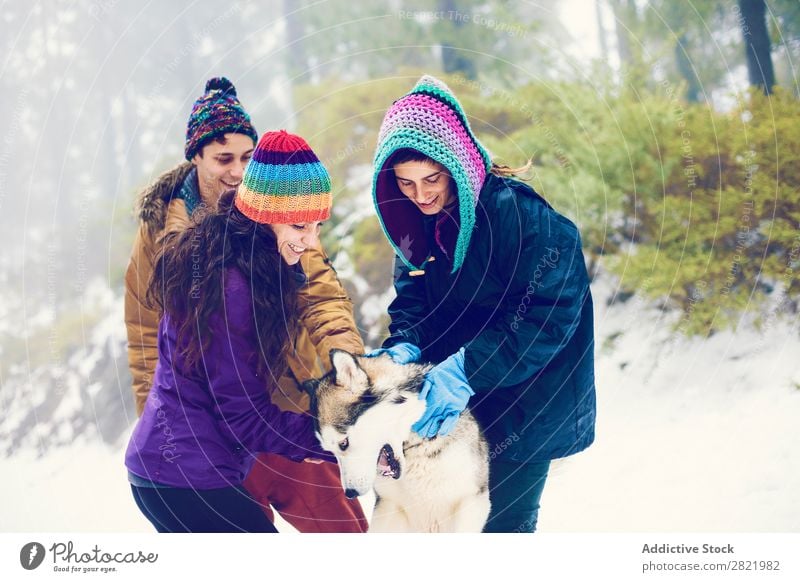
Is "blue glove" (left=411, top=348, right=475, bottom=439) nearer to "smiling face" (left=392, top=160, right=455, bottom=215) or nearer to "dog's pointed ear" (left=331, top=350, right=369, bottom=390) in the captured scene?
"dog's pointed ear" (left=331, top=350, right=369, bottom=390)

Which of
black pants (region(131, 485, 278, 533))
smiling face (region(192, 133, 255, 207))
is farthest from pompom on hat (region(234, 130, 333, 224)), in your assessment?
black pants (region(131, 485, 278, 533))

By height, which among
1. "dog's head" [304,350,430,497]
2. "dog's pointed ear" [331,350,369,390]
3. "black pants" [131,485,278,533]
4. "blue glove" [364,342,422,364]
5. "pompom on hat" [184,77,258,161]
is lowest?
"black pants" [131,485,278,533]

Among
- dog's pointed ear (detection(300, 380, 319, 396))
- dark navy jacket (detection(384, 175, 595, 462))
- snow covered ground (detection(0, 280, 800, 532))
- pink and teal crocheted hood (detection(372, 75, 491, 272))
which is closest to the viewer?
pink and teal crocheted hood (detection(372, 75, 491, 272))

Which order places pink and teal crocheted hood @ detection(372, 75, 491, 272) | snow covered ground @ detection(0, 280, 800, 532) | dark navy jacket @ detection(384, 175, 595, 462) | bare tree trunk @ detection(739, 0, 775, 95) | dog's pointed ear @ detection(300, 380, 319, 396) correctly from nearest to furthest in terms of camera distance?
1. pink and teal crocheted hood @ detection(372, 75, 491, 272)
2. dark navy jacket @ detection(384, 175, 595, 462)
3. dog's pointed ear @ detection(300, 380, 319, 396)
4. snow covered ground @ detection(0, 280, 800, 532)
5. bare tree trunk @ detection(739, 0, 775, 95)

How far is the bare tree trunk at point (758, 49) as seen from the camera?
271cm

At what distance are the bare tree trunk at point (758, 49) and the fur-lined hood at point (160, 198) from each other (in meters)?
1.86

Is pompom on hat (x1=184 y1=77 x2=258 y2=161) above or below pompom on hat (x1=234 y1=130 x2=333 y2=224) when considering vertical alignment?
above

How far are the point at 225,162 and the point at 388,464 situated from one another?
0.96 m

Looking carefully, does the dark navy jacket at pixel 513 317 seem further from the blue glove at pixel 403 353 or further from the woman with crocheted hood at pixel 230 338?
the woman with crocheted hood at pixel 230 338

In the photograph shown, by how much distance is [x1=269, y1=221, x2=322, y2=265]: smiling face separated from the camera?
7.12ft

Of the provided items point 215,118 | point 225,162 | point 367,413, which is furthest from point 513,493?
point 215,118

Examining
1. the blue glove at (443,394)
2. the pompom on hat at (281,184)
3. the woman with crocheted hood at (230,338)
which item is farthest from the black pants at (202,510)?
the pompom on hat at (281,184)

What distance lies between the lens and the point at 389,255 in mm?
2459

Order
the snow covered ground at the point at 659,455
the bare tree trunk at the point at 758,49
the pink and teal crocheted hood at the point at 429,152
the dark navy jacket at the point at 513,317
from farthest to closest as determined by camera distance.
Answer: the bare tree trunk at the point at 758,49 → the snow covered ground at the point at 659,455 → the dark navy jacket at the point at 513,317 → the pink and teal crocheted hood at the point at 429,152
